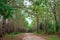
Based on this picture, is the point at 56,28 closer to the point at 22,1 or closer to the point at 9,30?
the point at 22,1

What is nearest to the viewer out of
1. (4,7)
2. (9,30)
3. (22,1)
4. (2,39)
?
(4,7)

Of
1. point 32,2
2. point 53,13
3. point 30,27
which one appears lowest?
point 30,27

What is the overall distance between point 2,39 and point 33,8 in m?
10.5

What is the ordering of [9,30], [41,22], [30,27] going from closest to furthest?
[9,30], [41,22], [30,27]

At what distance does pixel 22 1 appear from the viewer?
2153 centimetres

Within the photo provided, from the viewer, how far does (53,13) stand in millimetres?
22797

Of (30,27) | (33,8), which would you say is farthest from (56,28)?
(30,27)

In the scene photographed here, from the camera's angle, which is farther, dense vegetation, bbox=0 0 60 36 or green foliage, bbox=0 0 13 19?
dense vegetation, bbox=0 0 60 36

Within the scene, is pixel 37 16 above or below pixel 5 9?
below

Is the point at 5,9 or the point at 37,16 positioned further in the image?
the point at 37,16

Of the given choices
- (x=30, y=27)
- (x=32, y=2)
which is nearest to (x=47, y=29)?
(x=32, y=2)

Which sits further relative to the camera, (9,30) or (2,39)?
(9,30)

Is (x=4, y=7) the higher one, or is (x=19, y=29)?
(x=4, y=7)

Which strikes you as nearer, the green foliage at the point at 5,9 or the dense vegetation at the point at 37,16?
the green foliage at the point at 5,9
